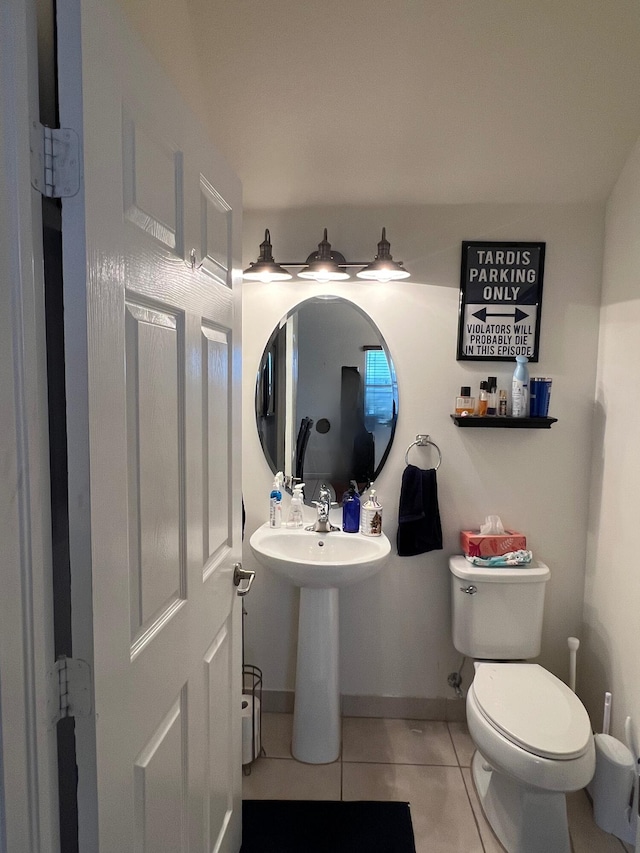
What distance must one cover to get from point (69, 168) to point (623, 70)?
1.84 meters

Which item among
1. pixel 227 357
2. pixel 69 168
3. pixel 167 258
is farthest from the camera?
pixel 227 357

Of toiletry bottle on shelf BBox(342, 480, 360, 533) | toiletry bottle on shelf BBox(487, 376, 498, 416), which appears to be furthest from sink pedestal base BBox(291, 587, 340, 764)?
toiletry bottle on shelf BBox(487, 376, 498, 416)

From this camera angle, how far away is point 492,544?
2.29 metres

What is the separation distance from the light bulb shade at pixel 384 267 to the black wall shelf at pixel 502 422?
60 cm

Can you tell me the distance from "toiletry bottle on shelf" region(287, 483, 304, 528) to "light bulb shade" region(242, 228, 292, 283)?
849 millimetres

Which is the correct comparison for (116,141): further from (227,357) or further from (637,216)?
(637,216)

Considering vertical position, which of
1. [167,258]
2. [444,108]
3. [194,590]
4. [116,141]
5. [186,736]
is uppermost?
[444,108]

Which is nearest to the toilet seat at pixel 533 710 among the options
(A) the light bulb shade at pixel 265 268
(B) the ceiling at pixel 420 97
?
(A) the light bulb shade at pixel 265 268

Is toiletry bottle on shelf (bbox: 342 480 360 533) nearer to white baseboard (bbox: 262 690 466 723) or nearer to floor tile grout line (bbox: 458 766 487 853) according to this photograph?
white baseboard (bbox: 262 690 466 723)

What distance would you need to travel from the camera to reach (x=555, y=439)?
2352mm

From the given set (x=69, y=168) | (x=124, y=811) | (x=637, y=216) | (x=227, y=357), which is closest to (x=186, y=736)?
(x=124, y=811)

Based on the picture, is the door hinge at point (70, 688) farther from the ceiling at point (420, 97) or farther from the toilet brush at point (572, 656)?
the toilet brush at point (572, 656)

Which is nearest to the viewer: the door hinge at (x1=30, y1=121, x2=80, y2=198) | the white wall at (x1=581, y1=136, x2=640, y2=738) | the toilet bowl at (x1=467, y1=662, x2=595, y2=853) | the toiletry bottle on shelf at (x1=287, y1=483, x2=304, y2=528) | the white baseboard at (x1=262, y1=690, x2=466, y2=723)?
the door hinge at (x1=30, y1=121, x2=80, y2=198)

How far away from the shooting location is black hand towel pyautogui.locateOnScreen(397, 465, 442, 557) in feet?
7.61
